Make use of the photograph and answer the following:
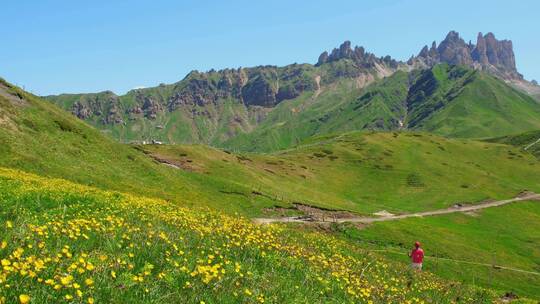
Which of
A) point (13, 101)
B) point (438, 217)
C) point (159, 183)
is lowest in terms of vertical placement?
point (438, 217)

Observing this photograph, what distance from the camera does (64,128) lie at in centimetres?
6700

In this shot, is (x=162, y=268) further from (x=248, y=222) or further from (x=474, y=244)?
(x=474, y=244)

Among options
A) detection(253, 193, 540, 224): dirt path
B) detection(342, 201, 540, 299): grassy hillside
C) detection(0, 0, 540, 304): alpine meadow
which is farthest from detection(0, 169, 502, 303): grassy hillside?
detection(253, 193, 540, 224): dirt path

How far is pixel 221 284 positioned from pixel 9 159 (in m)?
47.8

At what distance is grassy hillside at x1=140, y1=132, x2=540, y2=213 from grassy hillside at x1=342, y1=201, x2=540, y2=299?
16.1m

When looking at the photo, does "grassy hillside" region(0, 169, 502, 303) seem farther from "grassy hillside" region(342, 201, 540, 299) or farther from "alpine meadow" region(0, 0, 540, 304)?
"grassy hillside" region(342, 201, 540, 299)

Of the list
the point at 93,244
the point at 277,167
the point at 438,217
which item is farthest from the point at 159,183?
the point at 438,217

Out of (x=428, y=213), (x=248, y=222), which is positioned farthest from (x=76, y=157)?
(x=428, y=213)

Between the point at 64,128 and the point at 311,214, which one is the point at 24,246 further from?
the point at 311,214

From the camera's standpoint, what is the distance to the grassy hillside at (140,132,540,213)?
4063 inches

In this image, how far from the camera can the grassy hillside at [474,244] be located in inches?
2495

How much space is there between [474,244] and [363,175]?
7145 centimetres

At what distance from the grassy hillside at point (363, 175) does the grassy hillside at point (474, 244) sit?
1609cm

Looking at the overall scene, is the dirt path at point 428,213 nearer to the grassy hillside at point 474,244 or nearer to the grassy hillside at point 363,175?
the grassy hillside at point 474,244
